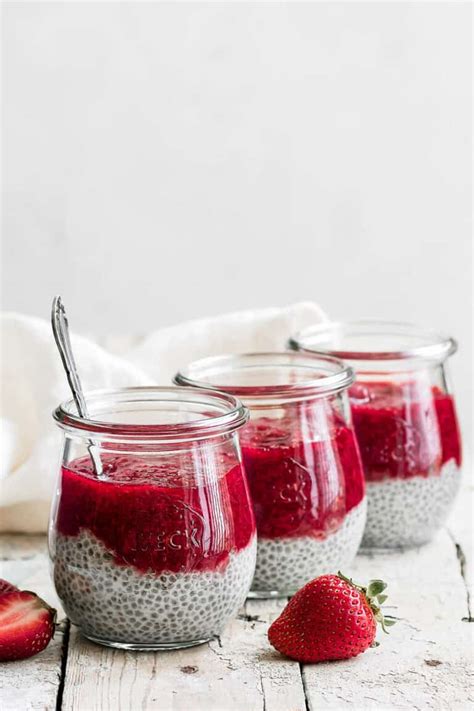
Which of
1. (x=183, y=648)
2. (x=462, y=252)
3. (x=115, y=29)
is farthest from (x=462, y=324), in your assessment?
(x=183, y=648)

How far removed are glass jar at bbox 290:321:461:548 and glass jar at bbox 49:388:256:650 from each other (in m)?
0.31

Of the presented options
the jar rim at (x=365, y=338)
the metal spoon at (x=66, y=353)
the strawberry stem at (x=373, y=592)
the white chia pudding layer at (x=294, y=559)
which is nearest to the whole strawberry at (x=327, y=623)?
the strawberry stem at (x=373, y=592)

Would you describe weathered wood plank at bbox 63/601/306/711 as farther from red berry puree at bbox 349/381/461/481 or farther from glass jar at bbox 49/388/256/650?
red berry puree at bbox 349/381/461/481

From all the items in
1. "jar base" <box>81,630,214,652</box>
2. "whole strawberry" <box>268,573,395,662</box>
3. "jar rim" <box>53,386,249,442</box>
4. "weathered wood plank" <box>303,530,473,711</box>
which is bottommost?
"weathered wood plank" <box>303,530,473,711</box>

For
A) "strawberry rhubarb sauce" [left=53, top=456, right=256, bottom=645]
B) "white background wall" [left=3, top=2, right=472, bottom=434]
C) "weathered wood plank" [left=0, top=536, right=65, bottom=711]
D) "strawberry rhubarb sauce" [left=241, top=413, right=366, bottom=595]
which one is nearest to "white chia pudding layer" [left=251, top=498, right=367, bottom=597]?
"strawberry rhubarb sauce" [left=241, top=413, right=366, bottom=595]

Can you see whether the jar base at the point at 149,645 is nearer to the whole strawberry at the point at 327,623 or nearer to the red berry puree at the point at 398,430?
the whole strawberry at the point at 327,623

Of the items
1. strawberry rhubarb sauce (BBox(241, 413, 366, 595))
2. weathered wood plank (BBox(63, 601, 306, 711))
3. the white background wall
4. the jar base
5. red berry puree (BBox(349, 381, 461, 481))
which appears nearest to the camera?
weathered wood plank (BBox(63, 601, 306, 711))

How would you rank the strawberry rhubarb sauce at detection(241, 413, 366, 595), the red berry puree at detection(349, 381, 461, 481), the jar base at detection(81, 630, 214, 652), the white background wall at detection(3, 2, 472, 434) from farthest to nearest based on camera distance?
the white background wall at detection(3, 2, 472, 434) → the red berry puree at detection(349, 381, 461, 481) → the strawberry rhubarb sauce at detection(241, 413, 366, 595) → the jar base at detection(81, 630, 214, 652)

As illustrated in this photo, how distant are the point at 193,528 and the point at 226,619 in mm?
113

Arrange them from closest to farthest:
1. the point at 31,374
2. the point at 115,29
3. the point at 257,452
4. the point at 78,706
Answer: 1. the point at 78,706
2. the point at 257,452
3. the point at 31,374
4. the point at 115,29

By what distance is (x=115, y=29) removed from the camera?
2.49 m

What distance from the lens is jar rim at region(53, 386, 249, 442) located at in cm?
104

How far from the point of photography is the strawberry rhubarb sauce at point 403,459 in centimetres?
137

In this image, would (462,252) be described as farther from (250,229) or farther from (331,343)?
(331,343)
